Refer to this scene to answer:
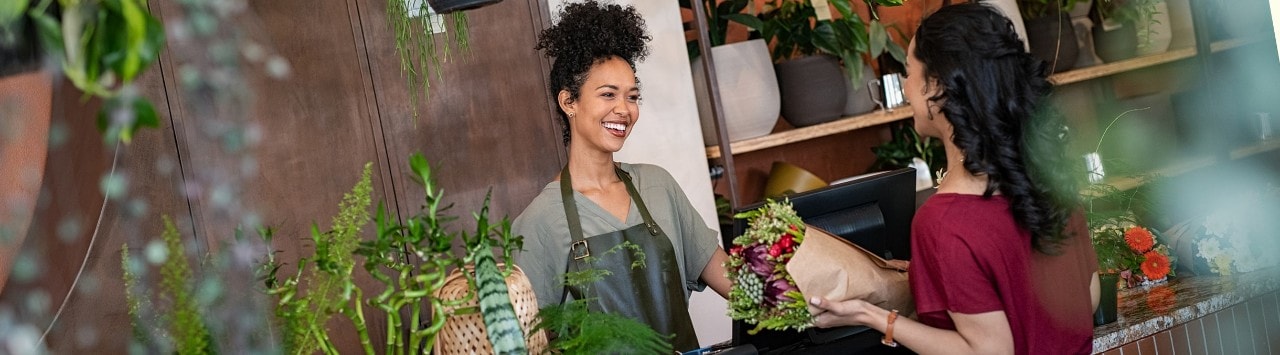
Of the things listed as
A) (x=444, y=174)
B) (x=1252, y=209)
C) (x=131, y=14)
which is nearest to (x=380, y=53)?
(x=444, y=174)

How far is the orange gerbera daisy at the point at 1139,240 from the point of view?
2.17 metres

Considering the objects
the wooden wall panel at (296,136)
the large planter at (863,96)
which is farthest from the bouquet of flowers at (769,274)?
the large planter at (863,96)

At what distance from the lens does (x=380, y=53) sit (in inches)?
105

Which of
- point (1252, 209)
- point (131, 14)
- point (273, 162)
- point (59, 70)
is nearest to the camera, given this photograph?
point (131, 14)

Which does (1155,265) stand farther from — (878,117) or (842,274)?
(878,117)

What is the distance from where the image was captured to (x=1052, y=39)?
3758 mm

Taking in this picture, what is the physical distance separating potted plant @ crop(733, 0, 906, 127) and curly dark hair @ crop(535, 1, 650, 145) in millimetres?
1051

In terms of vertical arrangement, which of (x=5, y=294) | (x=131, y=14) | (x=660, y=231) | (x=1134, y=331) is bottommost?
(x=1134, y=331)

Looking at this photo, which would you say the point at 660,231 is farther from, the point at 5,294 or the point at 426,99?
the point at 5,294

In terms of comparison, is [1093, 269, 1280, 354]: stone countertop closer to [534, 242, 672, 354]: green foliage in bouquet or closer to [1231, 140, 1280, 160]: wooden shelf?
[534, 242, 672, 354]: green foliage in bouquet

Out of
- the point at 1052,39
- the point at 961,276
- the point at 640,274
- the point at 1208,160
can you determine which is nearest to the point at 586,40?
the point at 640,274

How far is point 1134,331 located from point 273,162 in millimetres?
1786

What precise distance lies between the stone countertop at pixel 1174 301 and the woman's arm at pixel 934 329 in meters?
0.39

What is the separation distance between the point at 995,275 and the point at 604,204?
3.01ft
